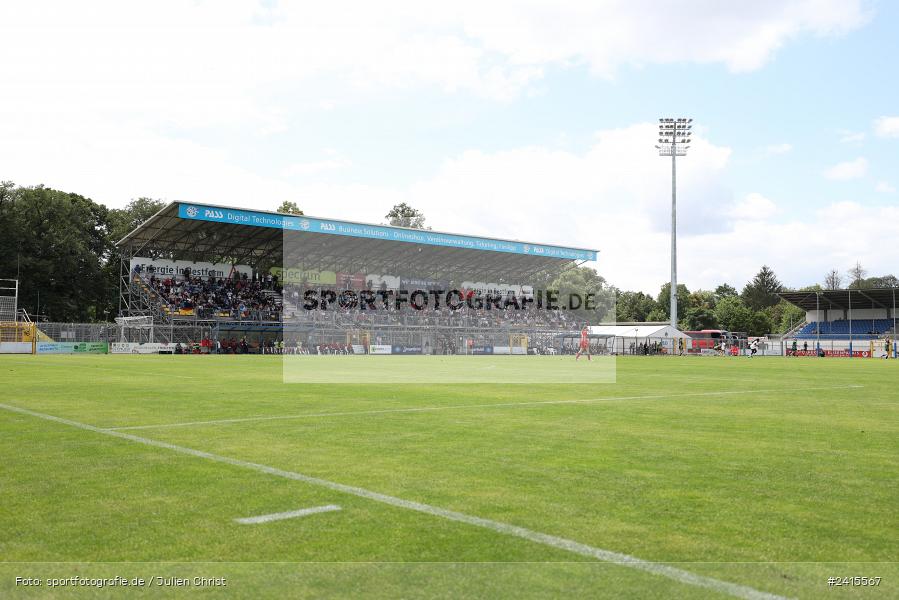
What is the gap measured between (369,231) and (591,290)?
242ft

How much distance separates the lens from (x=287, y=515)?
16.3ft

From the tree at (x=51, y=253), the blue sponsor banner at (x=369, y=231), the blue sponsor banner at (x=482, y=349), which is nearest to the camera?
the blue sponsor banner at (x=369, y=231)

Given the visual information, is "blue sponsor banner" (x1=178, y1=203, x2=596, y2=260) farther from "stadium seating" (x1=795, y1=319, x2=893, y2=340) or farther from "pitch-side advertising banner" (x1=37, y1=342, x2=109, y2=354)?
"stadium seating" (x1=795, y1=319, x2=893, y2=340)

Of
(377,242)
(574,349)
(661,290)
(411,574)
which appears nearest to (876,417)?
(411,574)

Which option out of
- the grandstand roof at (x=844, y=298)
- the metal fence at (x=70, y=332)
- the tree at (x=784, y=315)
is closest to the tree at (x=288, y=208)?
the metal fence at (x=70, y=332)

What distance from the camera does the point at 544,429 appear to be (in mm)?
9578

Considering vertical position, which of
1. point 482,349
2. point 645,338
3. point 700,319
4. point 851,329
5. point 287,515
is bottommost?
point 482,349

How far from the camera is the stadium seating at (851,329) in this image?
77.2 m

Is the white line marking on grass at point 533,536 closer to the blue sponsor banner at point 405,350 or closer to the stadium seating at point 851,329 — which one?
the blue sponsor banner at point 405,350

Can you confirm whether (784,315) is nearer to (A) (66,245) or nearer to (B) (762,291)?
(B) (762,291)

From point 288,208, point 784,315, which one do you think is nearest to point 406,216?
point 288,208

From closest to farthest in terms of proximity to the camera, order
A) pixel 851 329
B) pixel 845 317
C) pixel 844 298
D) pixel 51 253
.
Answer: pixel 51 253 < pixel 851 329 < pixel 844 298 < pixel 845 317

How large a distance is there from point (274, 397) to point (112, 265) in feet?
241

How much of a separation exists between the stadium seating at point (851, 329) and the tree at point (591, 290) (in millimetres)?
29612
